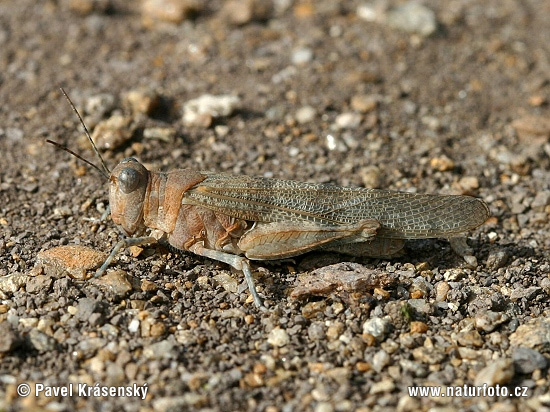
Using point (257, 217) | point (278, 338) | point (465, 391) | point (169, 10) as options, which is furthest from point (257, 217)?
point (169, 10)

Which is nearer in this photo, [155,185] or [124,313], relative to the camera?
[124,313]

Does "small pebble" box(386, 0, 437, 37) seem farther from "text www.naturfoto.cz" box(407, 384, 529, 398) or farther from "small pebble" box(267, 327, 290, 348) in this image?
"text www.naturfoto.cz" box(407, 384, 529, 398)

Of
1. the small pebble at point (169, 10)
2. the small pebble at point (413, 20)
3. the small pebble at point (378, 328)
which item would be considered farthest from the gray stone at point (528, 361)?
the small pebble at point (169, 10)

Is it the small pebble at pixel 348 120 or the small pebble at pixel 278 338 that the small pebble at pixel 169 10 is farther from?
the small pebble at pixel 278 338

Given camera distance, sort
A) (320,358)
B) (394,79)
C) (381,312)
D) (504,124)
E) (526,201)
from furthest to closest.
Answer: (394,79)
(504,124)
(526,201)
(381,312)
(320,358)

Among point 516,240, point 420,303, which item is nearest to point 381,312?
point 420,303

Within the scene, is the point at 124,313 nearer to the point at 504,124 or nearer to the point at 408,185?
the point at 408,185

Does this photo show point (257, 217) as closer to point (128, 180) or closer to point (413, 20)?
point (128, 180)
